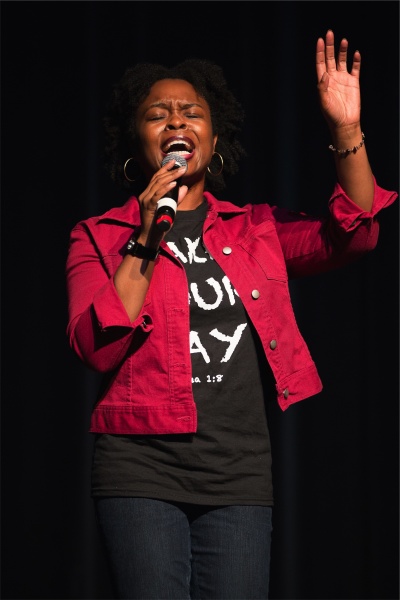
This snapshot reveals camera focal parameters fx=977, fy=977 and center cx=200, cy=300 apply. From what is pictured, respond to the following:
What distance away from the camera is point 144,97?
7.29ft

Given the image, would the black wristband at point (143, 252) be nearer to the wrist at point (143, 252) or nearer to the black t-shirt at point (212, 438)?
the wrist at point (143, 252)

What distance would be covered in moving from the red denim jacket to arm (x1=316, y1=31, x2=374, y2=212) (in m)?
0.03

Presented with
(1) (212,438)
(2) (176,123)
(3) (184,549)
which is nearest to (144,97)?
(2) (176,123)

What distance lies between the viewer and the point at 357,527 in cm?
339

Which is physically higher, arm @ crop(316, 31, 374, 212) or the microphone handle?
arm @ crop(316, 31, 374, 212)

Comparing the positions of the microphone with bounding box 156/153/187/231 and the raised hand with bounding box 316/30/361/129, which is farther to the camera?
the raised hand with bounding box 316/30/361/129

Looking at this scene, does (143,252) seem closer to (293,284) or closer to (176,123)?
(176,123)

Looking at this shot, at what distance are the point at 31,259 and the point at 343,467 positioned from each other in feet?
4.32

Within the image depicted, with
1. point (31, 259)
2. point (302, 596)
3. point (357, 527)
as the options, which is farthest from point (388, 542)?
point (31, 259)

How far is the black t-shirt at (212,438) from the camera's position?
5.82ft

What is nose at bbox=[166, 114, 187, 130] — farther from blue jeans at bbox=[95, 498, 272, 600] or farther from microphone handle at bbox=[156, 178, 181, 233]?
blue jeans at bbox=[95, 498, 272, 600]

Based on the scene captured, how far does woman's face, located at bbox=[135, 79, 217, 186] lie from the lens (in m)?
2.06

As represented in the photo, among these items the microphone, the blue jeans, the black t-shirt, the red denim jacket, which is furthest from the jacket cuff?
the blue jeans

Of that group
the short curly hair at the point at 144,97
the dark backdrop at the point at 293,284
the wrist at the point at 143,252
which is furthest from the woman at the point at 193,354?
the dark backdrop at the point at 293,284
